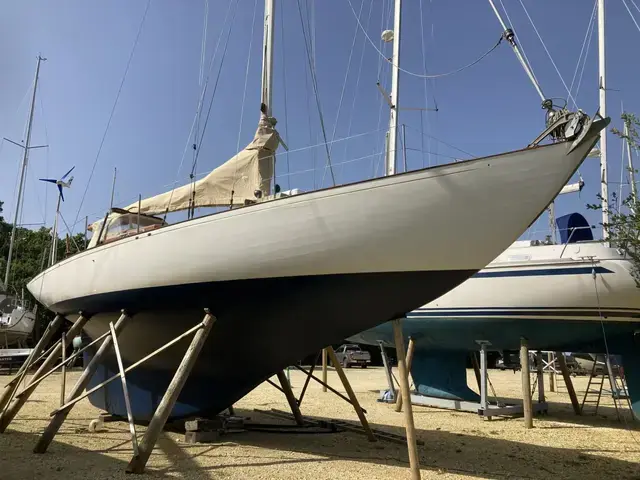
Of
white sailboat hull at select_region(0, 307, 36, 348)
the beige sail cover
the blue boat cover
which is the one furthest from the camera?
white sailboat hull at select_region(0, 307, 36, 348)

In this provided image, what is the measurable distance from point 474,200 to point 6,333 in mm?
24267

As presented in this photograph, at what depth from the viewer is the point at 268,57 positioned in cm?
818

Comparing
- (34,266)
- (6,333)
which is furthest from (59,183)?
(34,266)

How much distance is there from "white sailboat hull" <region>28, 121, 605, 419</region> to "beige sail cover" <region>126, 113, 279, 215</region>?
6.07ft

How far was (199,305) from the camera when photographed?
555cm

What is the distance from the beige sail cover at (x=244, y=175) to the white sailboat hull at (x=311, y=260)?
1.85 meters

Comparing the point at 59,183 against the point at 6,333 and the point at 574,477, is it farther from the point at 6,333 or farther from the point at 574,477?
the point at 6,333

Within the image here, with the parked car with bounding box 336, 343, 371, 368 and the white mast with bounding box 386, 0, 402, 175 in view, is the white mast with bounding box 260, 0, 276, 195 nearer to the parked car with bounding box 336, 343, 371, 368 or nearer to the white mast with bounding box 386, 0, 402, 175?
the white mast with bounding box 386, 0, 402, 175

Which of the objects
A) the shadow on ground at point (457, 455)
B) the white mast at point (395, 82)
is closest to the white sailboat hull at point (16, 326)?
the white mast at point (395, 82)

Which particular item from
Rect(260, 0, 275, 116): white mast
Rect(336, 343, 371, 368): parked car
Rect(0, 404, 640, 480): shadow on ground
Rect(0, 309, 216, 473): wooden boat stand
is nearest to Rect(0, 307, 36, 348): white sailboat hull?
Rect(336, 343, 371, 368): parked car

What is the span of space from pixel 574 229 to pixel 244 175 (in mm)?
5994

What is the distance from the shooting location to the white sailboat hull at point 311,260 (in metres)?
4.46

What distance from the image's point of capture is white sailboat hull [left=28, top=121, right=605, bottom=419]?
4.46 m

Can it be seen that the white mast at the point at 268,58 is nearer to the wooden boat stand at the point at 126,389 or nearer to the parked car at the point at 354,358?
the wooden boat stand at the point at 126,389
